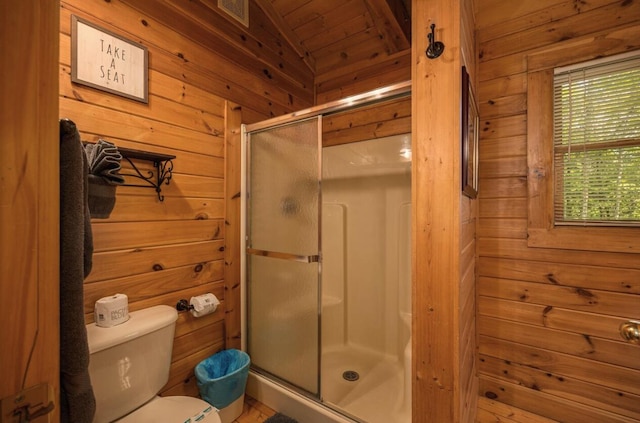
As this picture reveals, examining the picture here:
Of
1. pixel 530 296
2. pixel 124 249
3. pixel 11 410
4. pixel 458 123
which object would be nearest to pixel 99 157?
pixel 124 249

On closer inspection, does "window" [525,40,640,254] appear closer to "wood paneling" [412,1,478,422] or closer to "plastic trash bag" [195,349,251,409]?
"wood paneling" [412,1,478,422]

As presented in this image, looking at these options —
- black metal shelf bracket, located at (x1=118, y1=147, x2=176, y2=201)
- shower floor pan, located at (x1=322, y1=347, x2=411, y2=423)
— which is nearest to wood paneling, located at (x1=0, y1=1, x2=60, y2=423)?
black metal shelf bracket, located at (x1=118, y1=147, x2=176, y2=201)

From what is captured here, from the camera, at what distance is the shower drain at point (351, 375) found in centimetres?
198

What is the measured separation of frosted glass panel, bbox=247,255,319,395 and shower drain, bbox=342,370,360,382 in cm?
52

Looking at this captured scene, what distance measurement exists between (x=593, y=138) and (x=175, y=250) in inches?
89.7

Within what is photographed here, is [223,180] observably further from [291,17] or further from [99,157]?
[291,17]

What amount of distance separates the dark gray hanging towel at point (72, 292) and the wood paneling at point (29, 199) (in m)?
0.16

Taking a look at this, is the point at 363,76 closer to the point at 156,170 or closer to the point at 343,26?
the point at 343,26

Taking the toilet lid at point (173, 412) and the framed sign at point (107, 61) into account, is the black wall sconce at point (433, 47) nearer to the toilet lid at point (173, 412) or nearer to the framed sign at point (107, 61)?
the framed sign at point (107, 61)

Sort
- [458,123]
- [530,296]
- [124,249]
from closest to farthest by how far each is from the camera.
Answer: [458,123]
[124,249]
[530,296]

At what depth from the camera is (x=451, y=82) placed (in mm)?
1001

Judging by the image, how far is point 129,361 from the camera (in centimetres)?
115

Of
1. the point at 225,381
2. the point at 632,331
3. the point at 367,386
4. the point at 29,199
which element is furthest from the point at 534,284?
the point at 29,199

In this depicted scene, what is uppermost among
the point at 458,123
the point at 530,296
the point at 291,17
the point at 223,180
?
the point at 291,17
